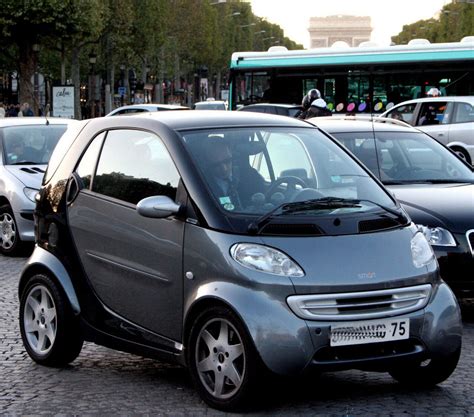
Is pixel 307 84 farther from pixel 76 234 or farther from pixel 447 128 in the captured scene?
pixel 76 234

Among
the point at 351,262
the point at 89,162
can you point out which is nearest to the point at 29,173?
the point at 89,162

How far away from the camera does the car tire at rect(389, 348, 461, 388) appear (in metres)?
6.48

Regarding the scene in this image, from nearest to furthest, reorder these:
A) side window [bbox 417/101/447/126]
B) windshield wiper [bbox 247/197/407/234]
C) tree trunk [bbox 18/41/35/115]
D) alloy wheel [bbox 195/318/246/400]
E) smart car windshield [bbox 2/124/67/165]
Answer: alloy wheel [bbox 195/318/246/400], windshield wiper [bbox 247/197/407/234], smart car windshield [bbox 2/124/67/165], side window [bbox 417/101/447/126], tree trunk [bbox 18/41/35/115]

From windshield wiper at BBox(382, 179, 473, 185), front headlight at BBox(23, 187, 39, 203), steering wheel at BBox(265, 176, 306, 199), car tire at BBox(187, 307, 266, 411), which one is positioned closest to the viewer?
car tire at BBox(187, 307, 266, 411)

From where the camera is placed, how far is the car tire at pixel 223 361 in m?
5.93

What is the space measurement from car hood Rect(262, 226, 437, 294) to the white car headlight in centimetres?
3

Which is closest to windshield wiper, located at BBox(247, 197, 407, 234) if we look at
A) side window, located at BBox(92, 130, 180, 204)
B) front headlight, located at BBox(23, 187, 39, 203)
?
side window, located at BBox(92, 130, 180, 204)

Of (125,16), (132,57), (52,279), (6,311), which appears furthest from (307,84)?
(132,57)

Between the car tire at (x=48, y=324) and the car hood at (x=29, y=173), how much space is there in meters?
6.57

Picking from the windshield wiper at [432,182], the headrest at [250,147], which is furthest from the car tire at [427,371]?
the windshield wiper at [432,182]

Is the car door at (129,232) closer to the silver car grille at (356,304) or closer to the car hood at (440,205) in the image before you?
the silver car grille at (356,304)

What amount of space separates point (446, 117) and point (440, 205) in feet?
49.1

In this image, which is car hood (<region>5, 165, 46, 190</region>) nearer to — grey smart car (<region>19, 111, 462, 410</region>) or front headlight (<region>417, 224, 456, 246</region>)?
front headlight (<region>417, 224, 456, 246</region>)

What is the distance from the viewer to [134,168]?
6918mm
